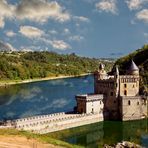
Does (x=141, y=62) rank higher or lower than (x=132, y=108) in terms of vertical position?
higher

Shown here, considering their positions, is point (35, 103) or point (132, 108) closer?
point (132, 108)

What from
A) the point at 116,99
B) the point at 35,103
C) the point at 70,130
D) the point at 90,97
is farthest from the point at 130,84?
the point at 35,103

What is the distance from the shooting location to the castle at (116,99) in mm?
90312

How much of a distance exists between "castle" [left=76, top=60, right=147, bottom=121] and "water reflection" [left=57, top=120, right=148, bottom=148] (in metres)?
2.60

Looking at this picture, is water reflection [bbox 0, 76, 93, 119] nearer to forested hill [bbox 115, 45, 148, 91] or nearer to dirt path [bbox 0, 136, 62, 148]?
forested hill [bbox 115, 45, 148, 91]

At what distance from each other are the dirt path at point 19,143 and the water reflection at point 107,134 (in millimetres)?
19259

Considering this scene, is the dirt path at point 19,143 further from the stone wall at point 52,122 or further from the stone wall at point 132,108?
the stone wall at point 132,108

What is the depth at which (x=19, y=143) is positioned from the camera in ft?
171

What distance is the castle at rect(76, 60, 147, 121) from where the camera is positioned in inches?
3556

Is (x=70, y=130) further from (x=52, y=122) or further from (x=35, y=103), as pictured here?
(x=35, y=103)

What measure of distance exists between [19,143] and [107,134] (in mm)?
30460

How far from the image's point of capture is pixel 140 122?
90125mm

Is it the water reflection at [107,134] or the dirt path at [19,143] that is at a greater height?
the dirt path at [19,143]

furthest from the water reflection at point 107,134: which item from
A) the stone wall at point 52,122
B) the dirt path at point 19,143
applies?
the dirt path at point 19,143
